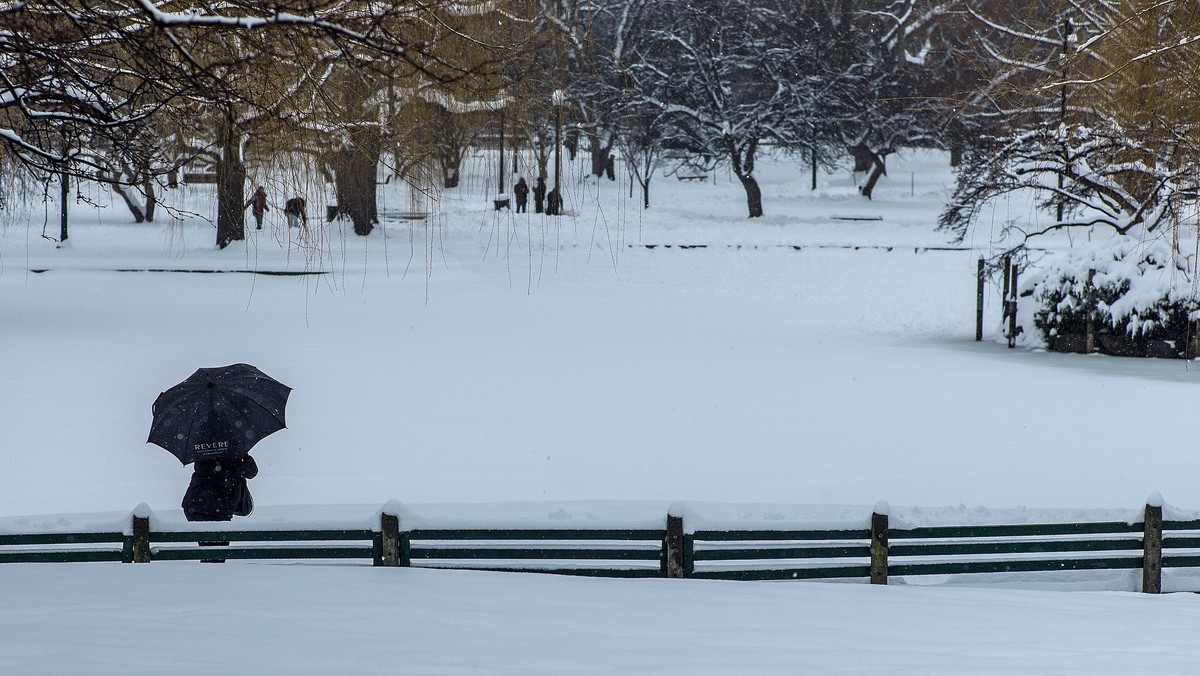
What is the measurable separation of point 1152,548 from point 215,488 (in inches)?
246

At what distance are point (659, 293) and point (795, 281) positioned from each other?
4646 millimetres

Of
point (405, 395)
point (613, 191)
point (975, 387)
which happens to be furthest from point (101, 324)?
point (613, 191)

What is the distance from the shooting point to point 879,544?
748 cm

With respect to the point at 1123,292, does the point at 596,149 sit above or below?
above

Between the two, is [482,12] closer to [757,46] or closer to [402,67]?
[402,67]

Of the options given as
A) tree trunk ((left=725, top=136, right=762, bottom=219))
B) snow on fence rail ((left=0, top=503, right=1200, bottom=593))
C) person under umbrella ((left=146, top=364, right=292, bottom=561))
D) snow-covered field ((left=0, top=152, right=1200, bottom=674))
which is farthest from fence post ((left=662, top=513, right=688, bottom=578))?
tree trunk ((left=725, top=136, right=762, bottom=219))

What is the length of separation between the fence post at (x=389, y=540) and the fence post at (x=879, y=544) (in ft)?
10.2

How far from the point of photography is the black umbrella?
735 cm

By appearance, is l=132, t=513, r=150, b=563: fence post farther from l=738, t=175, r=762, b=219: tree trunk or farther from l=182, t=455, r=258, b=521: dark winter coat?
l=738, t=175, r=762, b=219: tree trunk

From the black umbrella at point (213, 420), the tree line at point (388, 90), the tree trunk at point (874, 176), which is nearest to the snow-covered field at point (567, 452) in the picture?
the tree line at point (388, 90)

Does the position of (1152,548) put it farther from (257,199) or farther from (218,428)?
(257,199)

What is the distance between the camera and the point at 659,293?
29750 millimetres

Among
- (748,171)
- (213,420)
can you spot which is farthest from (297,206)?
(748,171)

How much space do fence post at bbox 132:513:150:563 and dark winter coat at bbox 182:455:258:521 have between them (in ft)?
1.19
